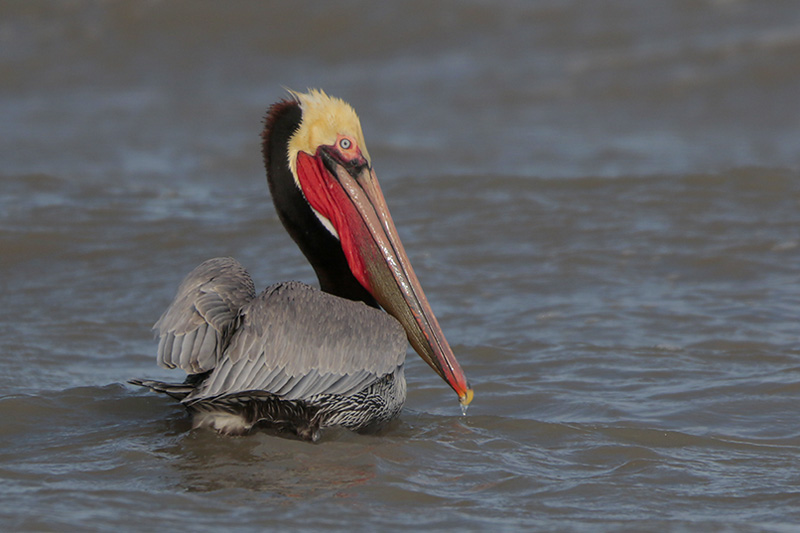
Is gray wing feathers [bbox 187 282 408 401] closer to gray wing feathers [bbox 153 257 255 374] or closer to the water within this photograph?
gray wing feathers [bbox 153 257 255 374]

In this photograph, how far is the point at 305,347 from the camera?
445 centimetres

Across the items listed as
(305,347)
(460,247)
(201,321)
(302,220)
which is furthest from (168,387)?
(460,247)

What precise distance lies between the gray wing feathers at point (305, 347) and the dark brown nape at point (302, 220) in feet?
1.24

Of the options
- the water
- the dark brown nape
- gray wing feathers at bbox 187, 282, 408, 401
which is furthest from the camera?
the dark brown nape

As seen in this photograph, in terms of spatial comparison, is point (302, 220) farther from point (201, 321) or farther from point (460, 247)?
point (460, 247)

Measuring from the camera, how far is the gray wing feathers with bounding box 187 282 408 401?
14.2 feet

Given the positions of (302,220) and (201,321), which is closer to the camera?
(201,321)

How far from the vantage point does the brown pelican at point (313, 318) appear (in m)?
4.37

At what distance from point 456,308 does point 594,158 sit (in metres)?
4.16

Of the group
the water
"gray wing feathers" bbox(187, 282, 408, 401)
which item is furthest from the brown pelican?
the water

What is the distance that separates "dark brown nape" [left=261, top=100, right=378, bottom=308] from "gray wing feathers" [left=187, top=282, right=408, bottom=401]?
38 cm

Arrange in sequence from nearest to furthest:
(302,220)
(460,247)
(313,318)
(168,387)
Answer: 1. (168,387)
2. (313,318)
3. (302,220)
4. (460,247)

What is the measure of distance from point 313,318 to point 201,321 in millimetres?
465

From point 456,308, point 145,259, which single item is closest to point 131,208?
point 145,259
